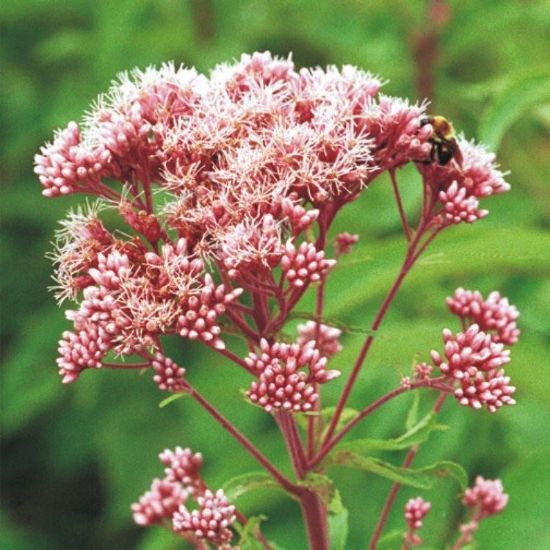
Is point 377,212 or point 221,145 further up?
point 377,212

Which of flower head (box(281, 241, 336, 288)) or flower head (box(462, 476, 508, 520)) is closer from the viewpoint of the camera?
flower head (box(281, 241, 336, 288))

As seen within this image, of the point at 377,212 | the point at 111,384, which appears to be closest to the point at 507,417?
the point at 377,212

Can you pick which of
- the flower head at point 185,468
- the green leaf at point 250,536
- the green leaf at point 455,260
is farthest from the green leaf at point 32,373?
the green leaf at point 250,536

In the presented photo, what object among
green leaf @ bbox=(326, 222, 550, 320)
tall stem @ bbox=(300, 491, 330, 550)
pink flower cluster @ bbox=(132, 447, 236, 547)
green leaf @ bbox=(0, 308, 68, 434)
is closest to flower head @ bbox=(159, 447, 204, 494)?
pink flower cluster @ bbox=(132, 447, 236, 547)

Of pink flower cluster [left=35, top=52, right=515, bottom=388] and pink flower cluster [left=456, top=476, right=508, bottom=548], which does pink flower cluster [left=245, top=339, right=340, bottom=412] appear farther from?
pink flower cluster [left=456, top=476, right=508, bottom=548]

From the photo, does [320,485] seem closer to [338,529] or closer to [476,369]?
[338,529]

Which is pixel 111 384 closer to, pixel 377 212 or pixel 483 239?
pixel 377 212
